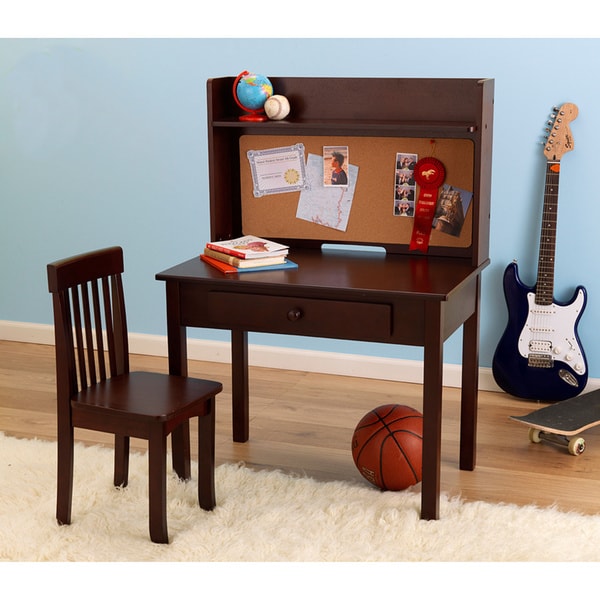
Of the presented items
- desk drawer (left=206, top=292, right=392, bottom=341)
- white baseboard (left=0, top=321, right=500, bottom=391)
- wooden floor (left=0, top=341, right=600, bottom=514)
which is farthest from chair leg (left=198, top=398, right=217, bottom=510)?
white baseboard (left=0, top=321, right=500, bottom=391)

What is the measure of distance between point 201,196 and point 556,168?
1367mm

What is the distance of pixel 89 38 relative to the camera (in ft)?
12.4

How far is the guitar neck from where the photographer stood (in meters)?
3.20

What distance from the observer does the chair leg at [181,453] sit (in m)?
2.66

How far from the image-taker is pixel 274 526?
2.42 m

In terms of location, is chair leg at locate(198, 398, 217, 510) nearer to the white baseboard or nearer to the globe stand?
the globe stand

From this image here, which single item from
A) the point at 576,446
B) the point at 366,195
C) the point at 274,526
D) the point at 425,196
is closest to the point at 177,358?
the point at 274,526

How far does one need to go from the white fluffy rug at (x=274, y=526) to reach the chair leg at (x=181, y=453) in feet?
0.12

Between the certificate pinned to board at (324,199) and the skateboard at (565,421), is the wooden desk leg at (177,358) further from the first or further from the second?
the skateboard at (565,421)

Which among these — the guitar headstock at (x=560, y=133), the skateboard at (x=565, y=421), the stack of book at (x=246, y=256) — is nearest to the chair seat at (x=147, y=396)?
the stack of book at (x=246, y=256)

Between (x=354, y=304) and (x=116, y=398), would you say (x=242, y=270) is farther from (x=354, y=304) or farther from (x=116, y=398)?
(x=116, y=398)

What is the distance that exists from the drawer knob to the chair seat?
262mm

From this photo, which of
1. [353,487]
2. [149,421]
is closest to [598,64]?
[353,487]

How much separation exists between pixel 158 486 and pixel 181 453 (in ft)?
1.31
